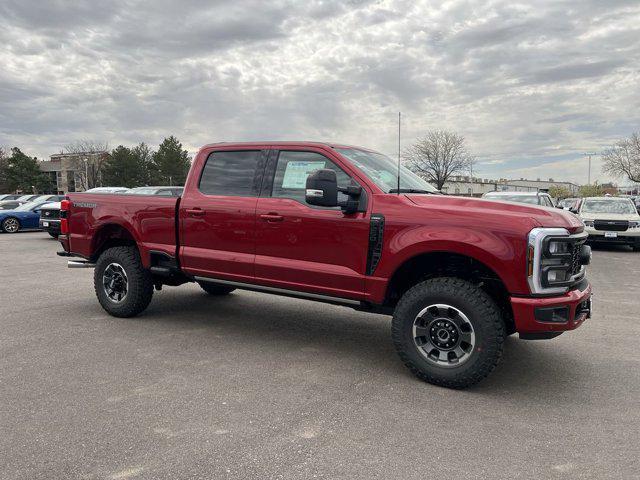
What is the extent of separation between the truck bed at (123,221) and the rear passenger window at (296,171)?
1.32 meters

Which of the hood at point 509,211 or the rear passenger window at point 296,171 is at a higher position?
the rear passenger window at point 296,171

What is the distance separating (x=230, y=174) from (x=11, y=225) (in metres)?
18.3

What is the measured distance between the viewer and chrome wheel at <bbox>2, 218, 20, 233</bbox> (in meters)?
19.2

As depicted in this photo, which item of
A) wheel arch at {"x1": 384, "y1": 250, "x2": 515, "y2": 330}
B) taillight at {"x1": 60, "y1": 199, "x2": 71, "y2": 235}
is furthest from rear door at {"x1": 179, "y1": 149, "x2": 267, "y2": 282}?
taillight at {"x1": 60, "y1": 199, "x2": 71, "y2": 235}

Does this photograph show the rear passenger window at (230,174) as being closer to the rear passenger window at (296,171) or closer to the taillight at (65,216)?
the rear passenger window at (296,171)

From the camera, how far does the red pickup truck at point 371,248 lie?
359cm

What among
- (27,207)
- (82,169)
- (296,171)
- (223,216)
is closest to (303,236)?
(296,171)

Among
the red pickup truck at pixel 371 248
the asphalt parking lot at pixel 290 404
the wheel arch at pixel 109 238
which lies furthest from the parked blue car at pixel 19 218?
the red pickup truck at pixel 371 248

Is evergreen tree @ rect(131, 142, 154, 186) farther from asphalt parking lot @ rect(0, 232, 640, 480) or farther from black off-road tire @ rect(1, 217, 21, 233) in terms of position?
asphalt parking lot @ rect(0, 232, 640, 480)

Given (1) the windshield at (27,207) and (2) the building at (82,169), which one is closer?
(1) the windshield at (27,207)

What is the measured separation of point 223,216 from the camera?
4883 mm

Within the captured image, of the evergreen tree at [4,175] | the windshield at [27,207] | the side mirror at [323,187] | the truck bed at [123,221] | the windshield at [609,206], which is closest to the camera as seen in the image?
the side mirror at [323,187]

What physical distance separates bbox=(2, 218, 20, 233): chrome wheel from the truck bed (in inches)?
628

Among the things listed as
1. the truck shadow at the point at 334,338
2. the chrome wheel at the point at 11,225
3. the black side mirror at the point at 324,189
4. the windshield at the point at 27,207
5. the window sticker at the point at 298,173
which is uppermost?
the window sticker at the point at 298,173
